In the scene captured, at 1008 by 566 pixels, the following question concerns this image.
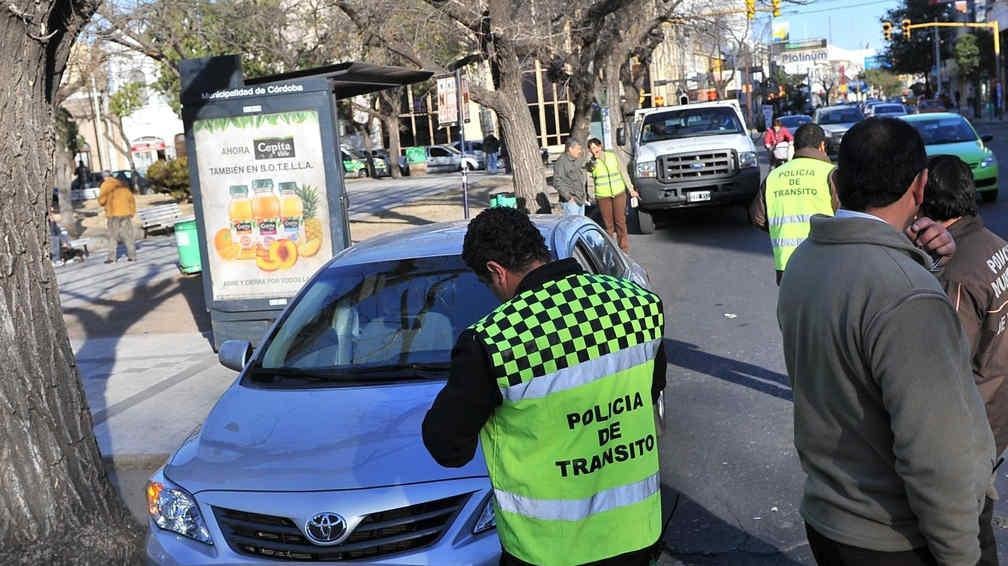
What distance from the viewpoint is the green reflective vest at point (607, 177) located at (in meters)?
14.6

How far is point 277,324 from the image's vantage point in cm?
546

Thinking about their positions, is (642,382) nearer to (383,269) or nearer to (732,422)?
(383,269)

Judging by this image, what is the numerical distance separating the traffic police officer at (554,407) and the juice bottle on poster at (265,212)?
25.6ft

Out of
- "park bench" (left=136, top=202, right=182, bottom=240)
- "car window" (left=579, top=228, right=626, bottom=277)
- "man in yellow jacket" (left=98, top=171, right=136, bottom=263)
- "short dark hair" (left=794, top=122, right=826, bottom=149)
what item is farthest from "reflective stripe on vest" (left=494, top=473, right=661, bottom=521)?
"park bench" (left=136, top=202, right=182, bottom=240)

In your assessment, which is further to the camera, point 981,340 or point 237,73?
point 237,73

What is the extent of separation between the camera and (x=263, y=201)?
1031cm

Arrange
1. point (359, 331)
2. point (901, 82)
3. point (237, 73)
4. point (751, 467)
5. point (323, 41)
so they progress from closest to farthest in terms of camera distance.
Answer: point (359, 331), point (751, 467), point (237, 73), point (323, 41), point (901, 82)

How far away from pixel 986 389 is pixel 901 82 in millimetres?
146023

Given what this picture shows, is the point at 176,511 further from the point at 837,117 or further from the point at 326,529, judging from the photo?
the point at 837,117

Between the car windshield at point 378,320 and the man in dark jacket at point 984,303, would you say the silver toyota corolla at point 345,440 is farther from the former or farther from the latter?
the man in dark jacket at point 984,303

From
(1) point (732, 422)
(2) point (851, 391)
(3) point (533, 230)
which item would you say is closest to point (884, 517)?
(2) point (851, 391)

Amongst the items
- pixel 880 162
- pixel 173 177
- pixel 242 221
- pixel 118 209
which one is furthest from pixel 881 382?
pixel 173 177

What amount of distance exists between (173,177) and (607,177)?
23.9 metres

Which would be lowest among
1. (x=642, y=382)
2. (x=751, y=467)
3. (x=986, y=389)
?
(x=751, y=467)
